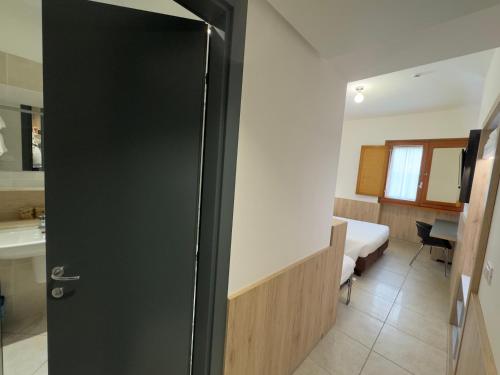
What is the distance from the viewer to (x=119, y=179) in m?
0.90

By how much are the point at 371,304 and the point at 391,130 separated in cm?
403

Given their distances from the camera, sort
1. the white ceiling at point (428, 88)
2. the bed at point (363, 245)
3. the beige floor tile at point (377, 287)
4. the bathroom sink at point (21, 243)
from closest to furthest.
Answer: the bathroom sink at point (21, 243) < the white ceiling at point (428, 88) < the beige floor tile at point (377, 287) < the bed at point (363, 245)

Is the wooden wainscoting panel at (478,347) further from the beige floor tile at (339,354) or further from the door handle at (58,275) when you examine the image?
the door handle at (58,275)

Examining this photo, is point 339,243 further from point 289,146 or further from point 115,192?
point 115,192

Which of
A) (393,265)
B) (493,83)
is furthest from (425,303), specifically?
(493,83)

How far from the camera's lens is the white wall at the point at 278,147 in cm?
99

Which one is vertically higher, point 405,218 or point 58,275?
point 58,275

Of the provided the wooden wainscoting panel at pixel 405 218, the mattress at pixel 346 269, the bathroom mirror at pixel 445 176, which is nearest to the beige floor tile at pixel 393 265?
the wooden wainscoting panel at pixel 405 218

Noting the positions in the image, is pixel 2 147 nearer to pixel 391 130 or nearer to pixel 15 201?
pixel 15 201

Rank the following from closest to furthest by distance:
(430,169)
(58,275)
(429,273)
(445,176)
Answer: (58,275) < (429,273) < (445,176) < (430,169)

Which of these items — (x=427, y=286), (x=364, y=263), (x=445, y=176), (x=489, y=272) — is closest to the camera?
(x=489, y=272)

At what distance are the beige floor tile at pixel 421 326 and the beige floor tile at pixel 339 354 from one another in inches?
25.5

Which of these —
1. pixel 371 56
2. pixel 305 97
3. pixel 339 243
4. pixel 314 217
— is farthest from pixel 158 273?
pixel 371 56

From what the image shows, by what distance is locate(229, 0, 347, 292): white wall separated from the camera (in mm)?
985
